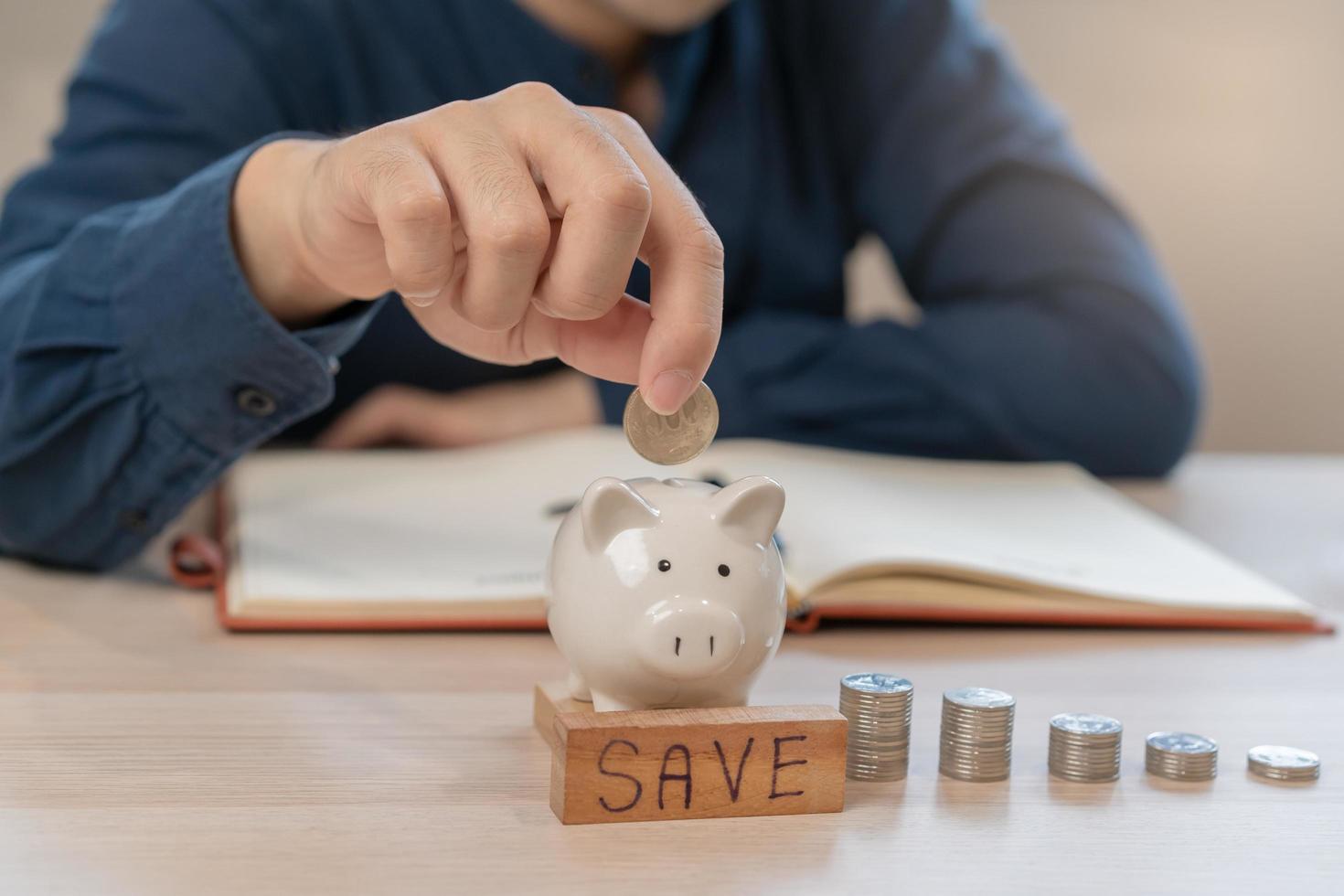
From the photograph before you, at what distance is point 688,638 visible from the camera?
0.47 m

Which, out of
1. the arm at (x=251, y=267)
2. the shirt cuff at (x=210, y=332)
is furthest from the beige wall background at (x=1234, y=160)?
the shirt cuff at (x=210, y=332)

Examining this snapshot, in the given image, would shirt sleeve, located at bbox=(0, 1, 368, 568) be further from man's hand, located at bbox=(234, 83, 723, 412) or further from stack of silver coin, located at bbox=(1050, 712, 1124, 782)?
stack of silver coin, located at bbox=(1050, 712, 1124, 782)

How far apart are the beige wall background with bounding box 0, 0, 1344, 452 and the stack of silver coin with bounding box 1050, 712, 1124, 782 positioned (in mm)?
1853

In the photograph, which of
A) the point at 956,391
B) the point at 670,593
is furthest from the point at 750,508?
the point at 956,391

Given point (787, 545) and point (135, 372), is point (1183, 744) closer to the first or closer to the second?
point (787, 545)

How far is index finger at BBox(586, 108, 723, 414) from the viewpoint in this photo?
498 millimetres

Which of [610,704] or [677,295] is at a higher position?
[677,295]

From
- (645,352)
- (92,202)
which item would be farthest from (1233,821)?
(92,202)

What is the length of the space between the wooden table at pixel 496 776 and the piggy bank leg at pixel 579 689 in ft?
0.08

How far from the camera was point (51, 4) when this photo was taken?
1.94 m

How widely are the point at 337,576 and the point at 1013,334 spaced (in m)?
0.65

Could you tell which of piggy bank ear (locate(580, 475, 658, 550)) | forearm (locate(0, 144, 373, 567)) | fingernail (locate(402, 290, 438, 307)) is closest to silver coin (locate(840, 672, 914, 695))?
piggy bank ear (locate(580, 475, 658, 550))

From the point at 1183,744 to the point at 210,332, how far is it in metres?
0.49

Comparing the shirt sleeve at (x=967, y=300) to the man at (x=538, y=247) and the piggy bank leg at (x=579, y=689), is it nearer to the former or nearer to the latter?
the man at (x=538, y=247)
